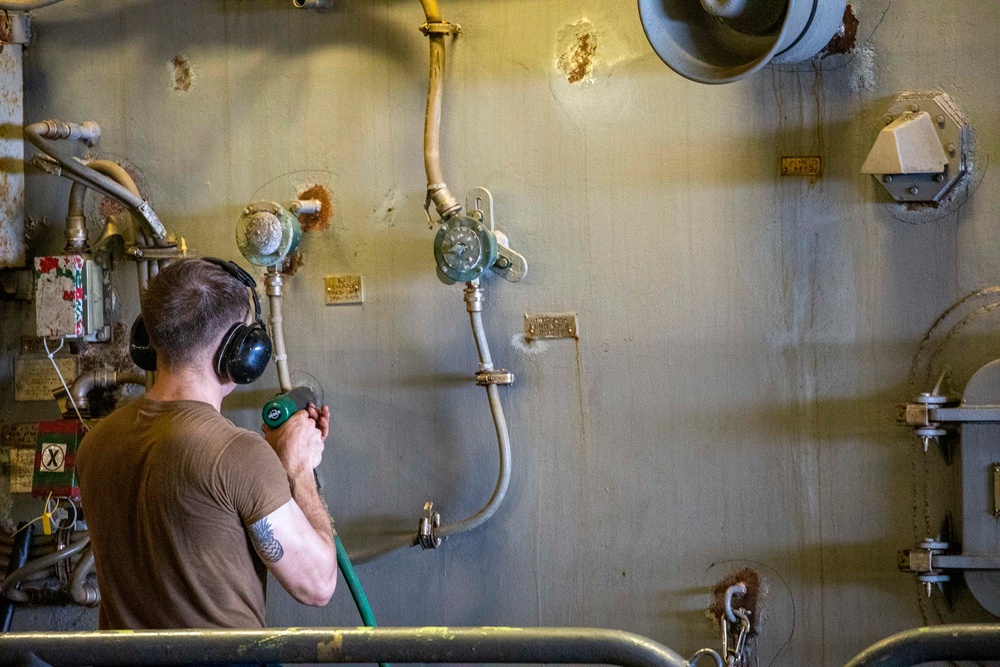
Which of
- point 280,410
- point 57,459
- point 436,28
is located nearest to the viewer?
point 280,410

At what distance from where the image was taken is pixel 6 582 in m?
2.85

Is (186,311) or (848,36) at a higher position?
(848,36)

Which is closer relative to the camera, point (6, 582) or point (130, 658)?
point (130, 658)

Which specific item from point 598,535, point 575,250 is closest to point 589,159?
point 575,250

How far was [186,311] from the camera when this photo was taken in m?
1.84

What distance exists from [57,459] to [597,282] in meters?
1.61

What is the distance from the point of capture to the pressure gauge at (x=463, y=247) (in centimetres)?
248

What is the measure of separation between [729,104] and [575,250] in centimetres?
54

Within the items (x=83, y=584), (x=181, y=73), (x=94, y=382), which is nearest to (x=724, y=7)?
(x=181, y=73)

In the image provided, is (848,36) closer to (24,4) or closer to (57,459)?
(24,4)

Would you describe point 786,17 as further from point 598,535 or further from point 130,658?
point 130,658

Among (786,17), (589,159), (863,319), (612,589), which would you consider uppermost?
(786,17)

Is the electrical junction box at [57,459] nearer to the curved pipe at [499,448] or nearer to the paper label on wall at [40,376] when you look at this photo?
the paper label on wall at [40,376]

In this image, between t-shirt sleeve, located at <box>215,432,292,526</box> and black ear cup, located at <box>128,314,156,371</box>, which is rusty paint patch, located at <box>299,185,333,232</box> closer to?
black ear cup, located at <box>128,314,156,371</box>
